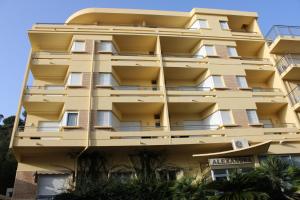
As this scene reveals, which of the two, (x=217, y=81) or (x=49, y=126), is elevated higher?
(x=217, y=81)

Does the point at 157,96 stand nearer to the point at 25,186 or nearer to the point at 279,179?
the point at 279,179

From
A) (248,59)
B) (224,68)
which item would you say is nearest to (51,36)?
(224,68)

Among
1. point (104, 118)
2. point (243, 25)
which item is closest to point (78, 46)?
point (104, 118)

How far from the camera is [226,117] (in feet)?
62.8

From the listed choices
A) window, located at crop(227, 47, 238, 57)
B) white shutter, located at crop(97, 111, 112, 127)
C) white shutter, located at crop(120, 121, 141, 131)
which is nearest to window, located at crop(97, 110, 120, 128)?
white shutter, located at crop(97, 111, 112, 127)

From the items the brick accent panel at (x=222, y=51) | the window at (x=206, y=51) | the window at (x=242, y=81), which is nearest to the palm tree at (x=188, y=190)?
the window at (x=242, y=81)

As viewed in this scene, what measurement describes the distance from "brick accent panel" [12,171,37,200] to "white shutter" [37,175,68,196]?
0.36 metres

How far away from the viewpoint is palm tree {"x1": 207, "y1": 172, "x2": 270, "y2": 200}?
949cm

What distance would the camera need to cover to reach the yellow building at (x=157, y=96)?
1680cm

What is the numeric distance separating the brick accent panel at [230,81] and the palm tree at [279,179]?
796cm

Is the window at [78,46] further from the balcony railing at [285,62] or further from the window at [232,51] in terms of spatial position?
the balcony railing at [285,62]

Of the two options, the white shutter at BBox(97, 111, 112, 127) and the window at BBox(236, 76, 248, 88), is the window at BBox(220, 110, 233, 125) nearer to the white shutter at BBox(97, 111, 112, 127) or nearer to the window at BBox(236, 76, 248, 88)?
the window at BBox(236, 76, 248, 88)

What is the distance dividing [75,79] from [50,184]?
7400 millimetres

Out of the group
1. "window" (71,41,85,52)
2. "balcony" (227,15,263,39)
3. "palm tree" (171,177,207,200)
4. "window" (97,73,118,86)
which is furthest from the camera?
"balcony" (227,15,263,39)
